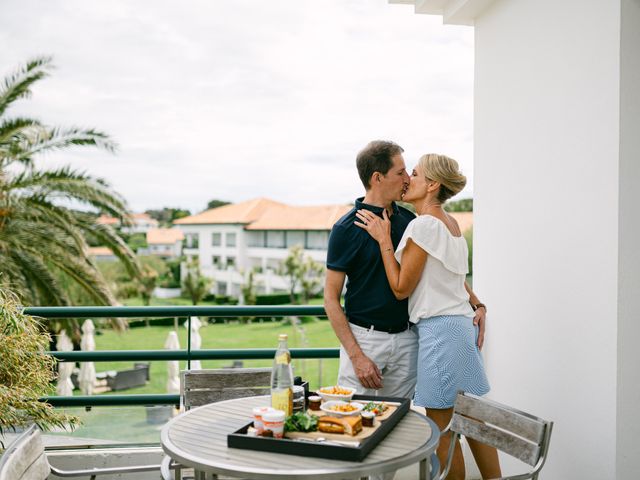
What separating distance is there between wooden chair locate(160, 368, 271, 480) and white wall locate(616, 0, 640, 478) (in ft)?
4.58

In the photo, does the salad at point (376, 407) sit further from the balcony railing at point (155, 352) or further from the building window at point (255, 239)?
the building window at point (255, 239)

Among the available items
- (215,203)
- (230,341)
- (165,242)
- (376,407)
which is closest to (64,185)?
(376,407)

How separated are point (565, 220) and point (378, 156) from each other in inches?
32.4

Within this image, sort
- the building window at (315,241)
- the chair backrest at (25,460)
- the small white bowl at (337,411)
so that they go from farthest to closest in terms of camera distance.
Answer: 1. the building window at (315,241)
2. the small white bowl at (337,411)
3. the chair backrest at (25,460)

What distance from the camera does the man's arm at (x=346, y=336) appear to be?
2656 millimetres

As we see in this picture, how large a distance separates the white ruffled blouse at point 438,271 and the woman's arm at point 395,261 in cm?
3

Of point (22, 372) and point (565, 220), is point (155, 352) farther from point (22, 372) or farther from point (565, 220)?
point (565, 220)

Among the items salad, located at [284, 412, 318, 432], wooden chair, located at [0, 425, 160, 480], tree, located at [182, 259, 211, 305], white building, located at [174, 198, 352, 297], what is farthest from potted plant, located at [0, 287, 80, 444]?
tree, located at [182, 259, 211, 305]

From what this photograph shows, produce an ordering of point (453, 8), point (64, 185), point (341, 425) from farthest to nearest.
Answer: point (64, 185), point (453, 8), point (341, 425)

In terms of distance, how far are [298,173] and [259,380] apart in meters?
69.7

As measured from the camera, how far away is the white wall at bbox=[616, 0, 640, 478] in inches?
93.7

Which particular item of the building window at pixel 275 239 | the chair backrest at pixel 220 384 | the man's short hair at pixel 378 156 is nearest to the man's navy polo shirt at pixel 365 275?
the man's short hair at pixel 378 156

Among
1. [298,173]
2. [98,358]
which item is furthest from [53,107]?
[98,358]

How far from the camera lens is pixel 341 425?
6.57 feet
